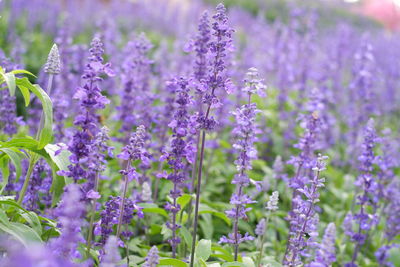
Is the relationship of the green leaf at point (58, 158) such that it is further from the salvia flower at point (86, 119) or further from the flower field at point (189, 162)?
the salvia flower at point (86, 119)

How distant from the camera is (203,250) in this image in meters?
3.74

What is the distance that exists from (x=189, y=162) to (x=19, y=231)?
75.0 inches

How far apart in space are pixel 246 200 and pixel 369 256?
3.04 m

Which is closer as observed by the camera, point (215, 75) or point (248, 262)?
point (215, 75)

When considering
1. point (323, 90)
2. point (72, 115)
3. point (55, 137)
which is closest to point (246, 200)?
point (55, 137)

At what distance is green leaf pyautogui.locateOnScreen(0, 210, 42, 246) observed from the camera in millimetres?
3031

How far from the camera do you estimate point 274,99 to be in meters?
9.60

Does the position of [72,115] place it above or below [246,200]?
above

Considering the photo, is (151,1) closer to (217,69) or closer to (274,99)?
(274,99)

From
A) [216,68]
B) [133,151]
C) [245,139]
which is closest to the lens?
[133,151]

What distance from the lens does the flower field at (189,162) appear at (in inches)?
127

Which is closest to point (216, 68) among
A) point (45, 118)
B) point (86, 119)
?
point (86, 119)

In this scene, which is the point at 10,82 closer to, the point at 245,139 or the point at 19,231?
the point at 19,231

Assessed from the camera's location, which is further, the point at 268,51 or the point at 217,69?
the point at 268,51
